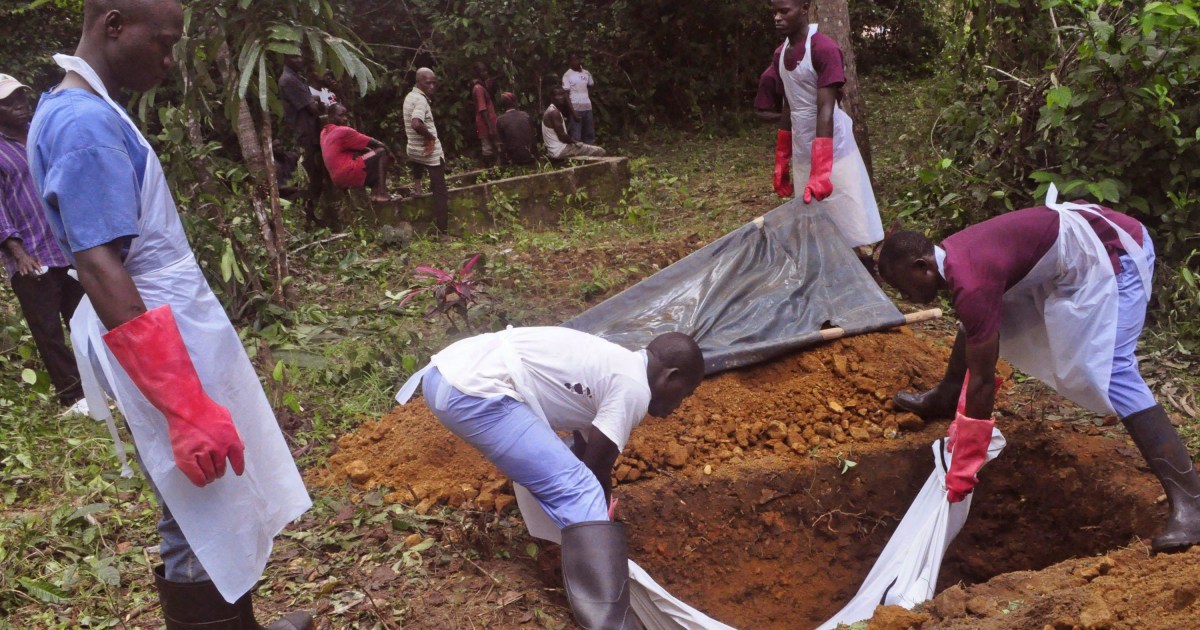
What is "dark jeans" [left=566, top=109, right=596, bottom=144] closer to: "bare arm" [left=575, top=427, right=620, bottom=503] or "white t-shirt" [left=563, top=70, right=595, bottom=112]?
"white t-shirt" [left=563, top=70, right=595, bottom=112]

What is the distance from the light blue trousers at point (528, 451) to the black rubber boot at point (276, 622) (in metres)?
0.65

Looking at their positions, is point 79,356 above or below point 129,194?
below

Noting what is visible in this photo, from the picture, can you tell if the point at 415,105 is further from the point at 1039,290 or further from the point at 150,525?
the point at 1039,290

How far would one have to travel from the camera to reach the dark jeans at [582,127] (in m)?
10.7

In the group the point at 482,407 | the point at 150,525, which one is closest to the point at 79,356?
the point at 482,407

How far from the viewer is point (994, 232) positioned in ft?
9.16

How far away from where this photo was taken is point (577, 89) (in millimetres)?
10742

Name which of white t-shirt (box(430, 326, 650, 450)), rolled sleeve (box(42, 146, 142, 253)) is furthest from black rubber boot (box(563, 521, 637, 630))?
rolled sleeve (box(42, 146, 142, 253))

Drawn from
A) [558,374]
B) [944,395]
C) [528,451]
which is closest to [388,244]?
[944,395]

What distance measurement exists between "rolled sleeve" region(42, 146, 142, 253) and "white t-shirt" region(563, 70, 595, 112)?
9.14 m

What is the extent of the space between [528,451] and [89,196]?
1.23m

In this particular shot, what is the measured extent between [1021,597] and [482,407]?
157 centimetres

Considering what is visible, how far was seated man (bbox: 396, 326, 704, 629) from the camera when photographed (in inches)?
95.7

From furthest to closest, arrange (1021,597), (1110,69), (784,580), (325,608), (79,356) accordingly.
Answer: (1110,69) < (784,580) < (325,608) < (1021,597) < (79,356)
